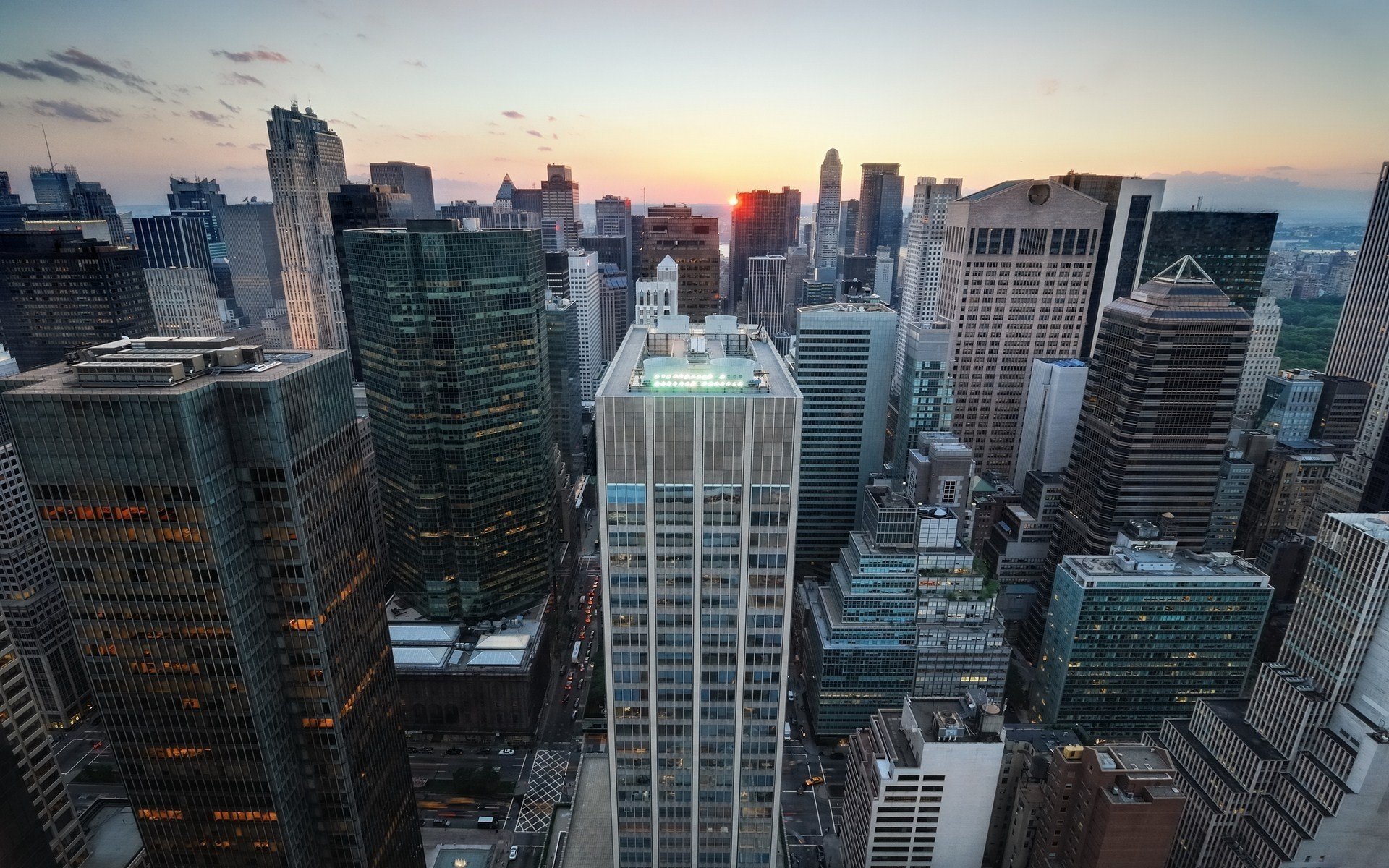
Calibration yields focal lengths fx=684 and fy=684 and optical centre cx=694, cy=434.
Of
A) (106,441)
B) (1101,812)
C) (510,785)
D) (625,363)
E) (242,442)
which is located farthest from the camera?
(510,785)

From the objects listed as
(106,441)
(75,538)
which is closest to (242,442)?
(106,441)

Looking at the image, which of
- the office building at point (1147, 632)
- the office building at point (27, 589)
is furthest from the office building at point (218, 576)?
the office building at point (1147, 632)

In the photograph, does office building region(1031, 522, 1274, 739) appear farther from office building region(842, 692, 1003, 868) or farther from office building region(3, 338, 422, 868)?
office building region(3, 338, 422, 868)

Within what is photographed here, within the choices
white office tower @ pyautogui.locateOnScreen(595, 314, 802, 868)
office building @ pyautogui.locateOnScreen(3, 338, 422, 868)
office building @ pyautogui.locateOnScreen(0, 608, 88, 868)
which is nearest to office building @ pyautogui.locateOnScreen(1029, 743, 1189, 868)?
white office tower @ pyautogui.locateOnScreen(595, 314, 802, 868)

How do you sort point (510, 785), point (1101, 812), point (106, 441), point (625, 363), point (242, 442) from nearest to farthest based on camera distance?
point (106, 441) < point (242, 442) < point (625, 363) < point (1101, 812) < point (510, 785)

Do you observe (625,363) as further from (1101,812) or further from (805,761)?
→ (805,761)

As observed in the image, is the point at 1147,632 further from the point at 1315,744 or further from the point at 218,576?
the point at 218,576

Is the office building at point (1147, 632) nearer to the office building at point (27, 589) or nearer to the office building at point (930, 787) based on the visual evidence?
the office building at point (930, 787)
